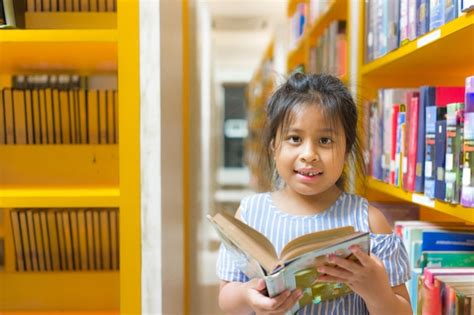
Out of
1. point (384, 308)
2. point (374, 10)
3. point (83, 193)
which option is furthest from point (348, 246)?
point (374, 10)

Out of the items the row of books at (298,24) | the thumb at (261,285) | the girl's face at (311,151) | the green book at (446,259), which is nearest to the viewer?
the thumb at (261,285)

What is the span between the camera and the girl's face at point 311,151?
46.8 inches

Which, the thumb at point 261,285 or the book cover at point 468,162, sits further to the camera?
the book cover at point 468,162

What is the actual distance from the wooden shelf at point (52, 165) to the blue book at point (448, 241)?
0.97 metres

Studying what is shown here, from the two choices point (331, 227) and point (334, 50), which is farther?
point (334, 50)

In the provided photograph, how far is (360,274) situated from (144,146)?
60 cm

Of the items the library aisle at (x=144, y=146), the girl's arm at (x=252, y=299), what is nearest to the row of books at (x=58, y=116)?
the library aisle at (x=144, y=146)

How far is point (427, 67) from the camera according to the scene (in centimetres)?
188

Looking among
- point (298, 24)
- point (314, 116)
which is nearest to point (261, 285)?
point (314, 116)

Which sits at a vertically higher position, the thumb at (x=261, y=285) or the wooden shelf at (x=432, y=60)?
the wooden shelf at (x=432, y=60)

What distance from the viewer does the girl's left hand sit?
1.04 meters

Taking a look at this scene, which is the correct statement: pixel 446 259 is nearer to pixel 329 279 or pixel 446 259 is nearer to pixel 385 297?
pixel 385 297

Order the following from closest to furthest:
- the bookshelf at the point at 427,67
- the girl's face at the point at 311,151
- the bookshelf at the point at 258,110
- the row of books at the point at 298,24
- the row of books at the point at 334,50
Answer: the girl's face at the point at 311,151 < the bookshelf at the point at 427,67 < the bookshelf at the point at 258,110 < the row of books at the point at 334,50 < the row of books at the point at 298,24

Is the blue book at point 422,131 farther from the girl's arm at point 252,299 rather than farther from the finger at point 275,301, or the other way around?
the finger at point 275,301
